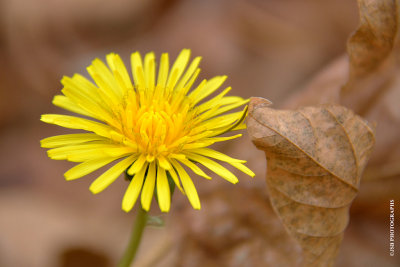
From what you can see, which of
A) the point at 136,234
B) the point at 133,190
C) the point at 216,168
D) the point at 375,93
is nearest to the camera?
the point at 133,190

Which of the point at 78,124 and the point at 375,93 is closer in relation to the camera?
the point at 78,124

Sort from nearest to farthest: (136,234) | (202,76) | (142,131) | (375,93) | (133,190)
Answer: (133,190) < (142,131) < (136,234) < (375,93) < (202,76)

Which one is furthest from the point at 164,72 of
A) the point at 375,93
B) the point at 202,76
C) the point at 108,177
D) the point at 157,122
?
the point at 202,76

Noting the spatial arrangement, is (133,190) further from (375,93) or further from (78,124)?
(375,93)

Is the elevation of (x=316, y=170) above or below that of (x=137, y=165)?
above

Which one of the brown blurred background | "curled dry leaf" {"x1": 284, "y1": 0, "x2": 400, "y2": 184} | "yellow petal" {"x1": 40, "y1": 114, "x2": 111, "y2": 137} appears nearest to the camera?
"yellow petal" {"x1": 40, "y1": 114, "x2": 111, "y2": 137}

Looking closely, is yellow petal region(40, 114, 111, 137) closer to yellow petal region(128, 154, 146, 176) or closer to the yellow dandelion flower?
the yellow dandelion flower

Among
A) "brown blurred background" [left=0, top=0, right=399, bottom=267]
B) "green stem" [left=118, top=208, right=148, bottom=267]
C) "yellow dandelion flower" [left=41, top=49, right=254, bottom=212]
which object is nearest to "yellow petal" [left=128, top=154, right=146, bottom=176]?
"yellow dandelion flower" [left=41, top=49, right=254, bottom=212]
